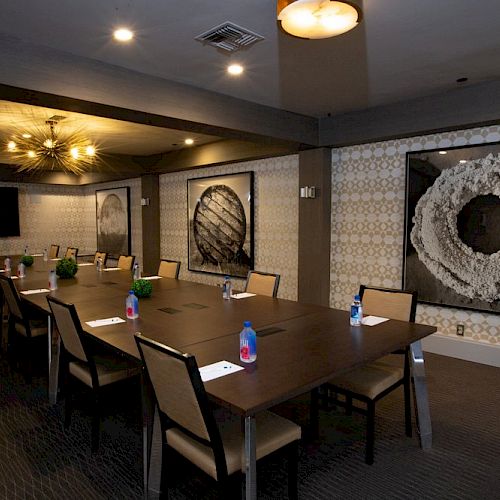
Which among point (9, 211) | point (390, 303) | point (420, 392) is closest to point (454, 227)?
point (390, 303)

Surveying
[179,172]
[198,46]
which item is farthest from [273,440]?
[179,172]

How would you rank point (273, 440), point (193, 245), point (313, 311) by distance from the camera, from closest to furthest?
point (273, 440) → point (313, 311) → point (193, 245)

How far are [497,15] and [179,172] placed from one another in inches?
228

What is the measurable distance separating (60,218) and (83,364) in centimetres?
838

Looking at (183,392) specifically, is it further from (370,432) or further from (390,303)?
(390,303)

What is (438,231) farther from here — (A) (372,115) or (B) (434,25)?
(B) (434,25)

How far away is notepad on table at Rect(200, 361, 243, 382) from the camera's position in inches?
71.1

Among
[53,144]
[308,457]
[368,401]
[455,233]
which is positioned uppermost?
[53,144]

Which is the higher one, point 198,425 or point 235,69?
point 235,69

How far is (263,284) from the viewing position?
408 centimetres

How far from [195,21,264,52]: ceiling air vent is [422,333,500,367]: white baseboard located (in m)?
3.44

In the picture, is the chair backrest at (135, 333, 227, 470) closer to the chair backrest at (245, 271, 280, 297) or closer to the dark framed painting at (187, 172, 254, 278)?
the chair backrest at (245, 271, 280, 297)

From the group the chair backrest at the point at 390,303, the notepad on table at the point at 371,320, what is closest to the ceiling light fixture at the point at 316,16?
the notepad on table at the point at 371,320

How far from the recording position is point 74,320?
2.47 m
